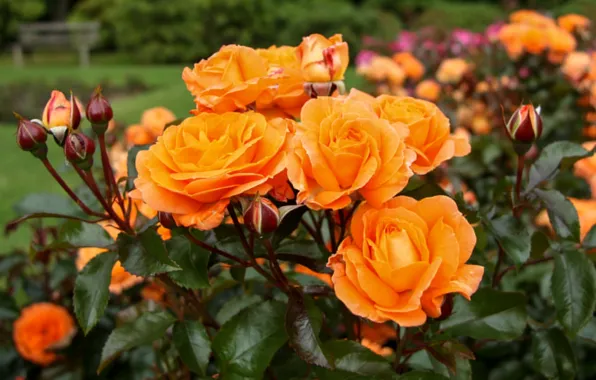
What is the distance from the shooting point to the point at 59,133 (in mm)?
661

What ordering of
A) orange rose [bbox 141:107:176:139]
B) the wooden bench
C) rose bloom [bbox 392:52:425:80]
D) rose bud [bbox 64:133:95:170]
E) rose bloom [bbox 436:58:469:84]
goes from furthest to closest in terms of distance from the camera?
the wooden bench
rose bloom [bbox 392:52:425:80]
rose bloom [bbox 436:58:469:84]
orange rose [bbox 141:107:176:139]
rose bud [bbox 64:133:95:170]

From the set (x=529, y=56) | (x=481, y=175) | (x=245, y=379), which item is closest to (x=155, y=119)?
(x=481, y=175)

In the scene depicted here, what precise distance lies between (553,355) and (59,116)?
66 cm

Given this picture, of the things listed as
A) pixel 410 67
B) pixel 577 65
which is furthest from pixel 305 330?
pixel 410 67

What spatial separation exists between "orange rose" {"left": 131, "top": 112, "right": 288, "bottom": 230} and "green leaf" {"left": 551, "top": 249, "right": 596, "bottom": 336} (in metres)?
0.39

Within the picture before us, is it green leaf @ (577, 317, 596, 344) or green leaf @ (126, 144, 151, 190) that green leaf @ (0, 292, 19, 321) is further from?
green leaf @ (577, 317, 596, 344)

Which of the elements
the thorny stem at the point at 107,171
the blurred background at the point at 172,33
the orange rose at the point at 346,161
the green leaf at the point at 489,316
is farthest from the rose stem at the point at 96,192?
the blurred background at the point at 172,33

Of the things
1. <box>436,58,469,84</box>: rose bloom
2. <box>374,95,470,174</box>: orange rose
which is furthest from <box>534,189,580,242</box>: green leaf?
<box>436,58,469,84</box>: rose bloom

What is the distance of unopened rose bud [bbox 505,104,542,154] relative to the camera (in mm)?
667

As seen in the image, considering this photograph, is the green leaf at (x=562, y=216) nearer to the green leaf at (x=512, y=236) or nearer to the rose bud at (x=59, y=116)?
the green leaf at (x=512, y=236)

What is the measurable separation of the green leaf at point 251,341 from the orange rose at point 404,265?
161 millimetres

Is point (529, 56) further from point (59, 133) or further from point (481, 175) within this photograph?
point (59, 133)

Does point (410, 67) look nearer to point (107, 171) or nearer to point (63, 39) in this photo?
point (107, 171)

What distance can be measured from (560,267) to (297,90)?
0.38 meters
